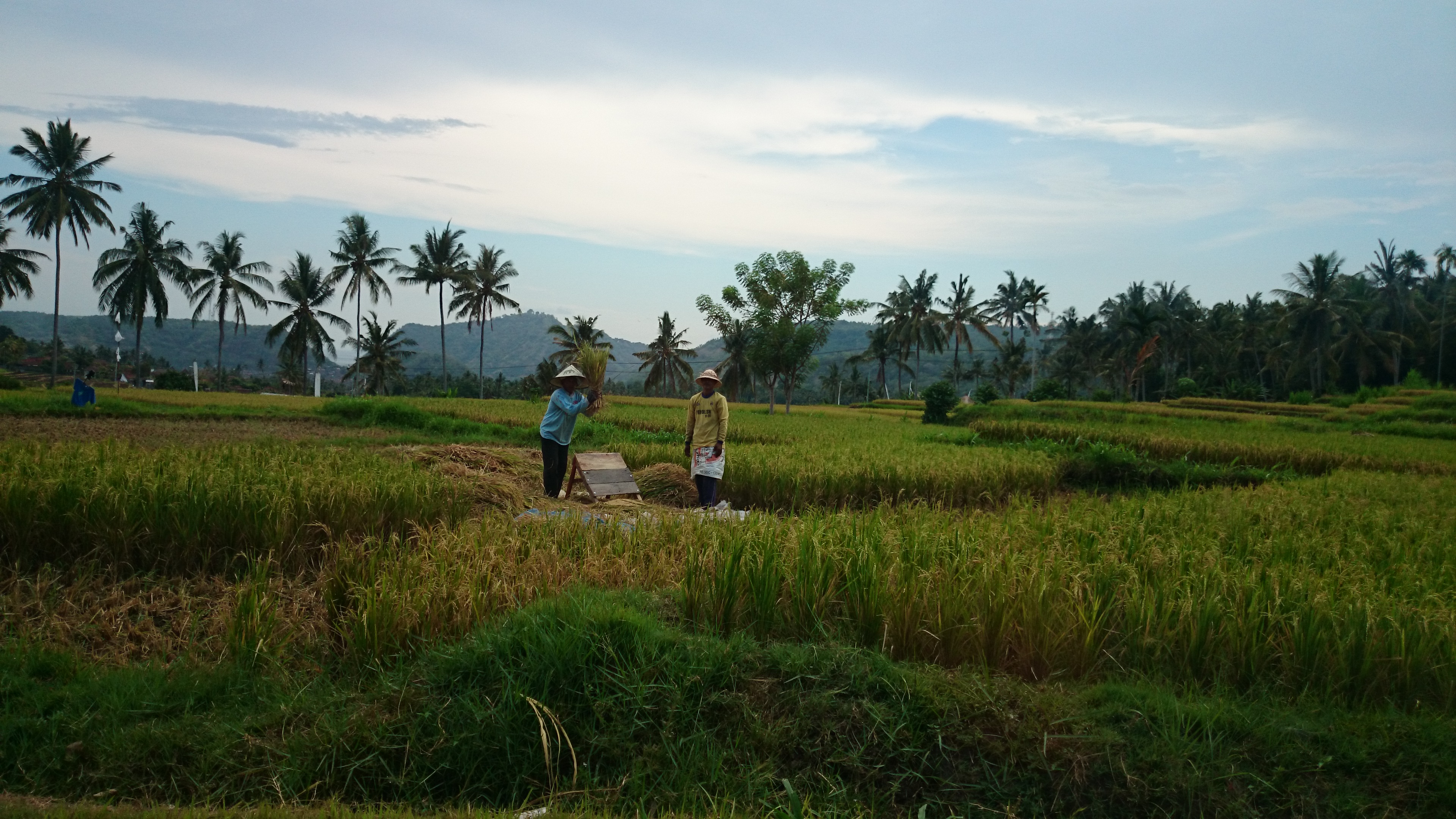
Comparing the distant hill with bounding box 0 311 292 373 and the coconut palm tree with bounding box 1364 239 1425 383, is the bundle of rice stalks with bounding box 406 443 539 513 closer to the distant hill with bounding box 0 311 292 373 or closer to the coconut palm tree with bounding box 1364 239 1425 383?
the coconut palm tree with bounding box 1364 239 1425 383

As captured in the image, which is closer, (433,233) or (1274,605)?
(1274,605)

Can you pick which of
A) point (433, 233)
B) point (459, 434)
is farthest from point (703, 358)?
point (459, 434)

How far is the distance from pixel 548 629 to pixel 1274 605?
11.9 feet

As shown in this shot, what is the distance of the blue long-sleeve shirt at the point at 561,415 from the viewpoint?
8570 mm

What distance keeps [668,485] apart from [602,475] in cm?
164

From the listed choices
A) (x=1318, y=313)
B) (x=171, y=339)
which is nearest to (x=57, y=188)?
(x=1318, y=313)

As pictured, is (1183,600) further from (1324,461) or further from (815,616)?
(1324,461)

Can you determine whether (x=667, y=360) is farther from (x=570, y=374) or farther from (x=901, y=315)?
(x=570, y=374)

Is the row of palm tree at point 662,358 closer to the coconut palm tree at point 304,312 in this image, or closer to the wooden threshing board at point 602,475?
the coconut palm tree at point 304,312

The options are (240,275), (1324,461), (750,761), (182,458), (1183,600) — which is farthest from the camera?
(240,275)

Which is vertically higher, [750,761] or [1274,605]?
[1274,605]

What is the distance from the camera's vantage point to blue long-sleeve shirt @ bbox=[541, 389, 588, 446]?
8.57 m

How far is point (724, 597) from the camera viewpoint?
416cm

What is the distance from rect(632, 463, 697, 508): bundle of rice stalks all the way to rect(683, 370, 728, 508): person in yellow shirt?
90 centimetres
